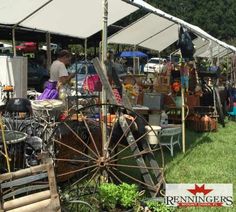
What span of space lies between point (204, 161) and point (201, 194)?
369cm

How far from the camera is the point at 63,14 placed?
8.27 m

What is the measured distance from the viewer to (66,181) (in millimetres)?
5863

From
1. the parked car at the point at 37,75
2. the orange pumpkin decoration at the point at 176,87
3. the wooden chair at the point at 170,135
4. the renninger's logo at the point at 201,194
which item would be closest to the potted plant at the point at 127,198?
the renninger's logo at the point at 201,194

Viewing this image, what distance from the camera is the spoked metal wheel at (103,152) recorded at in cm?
534

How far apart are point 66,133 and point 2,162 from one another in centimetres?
106

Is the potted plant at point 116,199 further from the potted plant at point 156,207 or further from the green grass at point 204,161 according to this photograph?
the green grass at point 204,161

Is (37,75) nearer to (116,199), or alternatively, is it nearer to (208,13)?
(116,199)

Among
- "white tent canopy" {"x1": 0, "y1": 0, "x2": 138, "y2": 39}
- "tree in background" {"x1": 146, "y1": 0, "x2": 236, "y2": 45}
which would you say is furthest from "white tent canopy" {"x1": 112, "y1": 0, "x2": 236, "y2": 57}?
"tree in background" {"x1": 146, "y1": 0, "x2": 236, "y2": 45}

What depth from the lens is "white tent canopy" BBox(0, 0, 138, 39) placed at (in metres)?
7.48

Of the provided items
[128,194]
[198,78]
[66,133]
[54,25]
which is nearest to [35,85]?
[198,78]

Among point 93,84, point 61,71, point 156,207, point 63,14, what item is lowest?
point 156,207

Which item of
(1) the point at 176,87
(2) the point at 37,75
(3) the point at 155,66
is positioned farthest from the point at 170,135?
(3) the point at 155,66

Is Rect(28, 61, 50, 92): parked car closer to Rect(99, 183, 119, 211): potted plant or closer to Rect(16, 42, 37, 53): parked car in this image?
Rect(16, 42, 37, 53): parked car

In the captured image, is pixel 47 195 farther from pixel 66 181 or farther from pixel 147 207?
pixel 66 181
